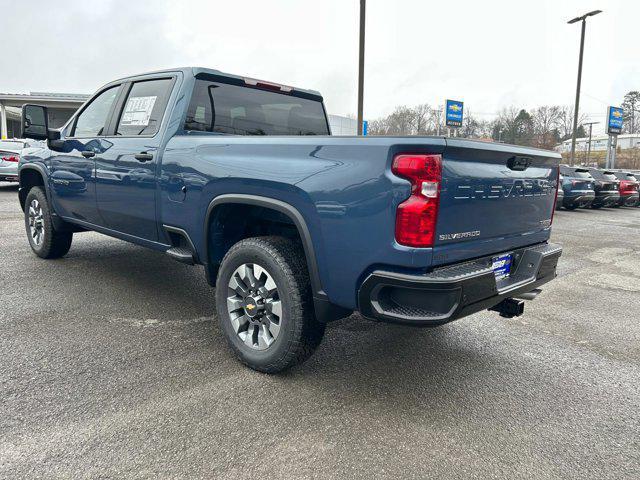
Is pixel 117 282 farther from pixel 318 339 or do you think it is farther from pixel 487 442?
pixel 487 442

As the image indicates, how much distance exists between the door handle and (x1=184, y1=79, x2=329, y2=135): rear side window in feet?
1.17

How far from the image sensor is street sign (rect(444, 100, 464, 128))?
2744cm

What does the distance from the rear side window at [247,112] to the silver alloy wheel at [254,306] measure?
136 cm

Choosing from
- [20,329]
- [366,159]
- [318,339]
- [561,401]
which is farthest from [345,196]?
[20,329]

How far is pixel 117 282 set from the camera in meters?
4.99

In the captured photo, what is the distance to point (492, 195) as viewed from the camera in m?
2.71

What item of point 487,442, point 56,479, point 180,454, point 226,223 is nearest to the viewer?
point 56,479

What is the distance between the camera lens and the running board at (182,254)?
358 cm

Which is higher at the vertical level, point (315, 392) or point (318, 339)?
point (318, 339)

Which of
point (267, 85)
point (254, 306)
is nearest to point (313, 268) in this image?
point (254, 306)

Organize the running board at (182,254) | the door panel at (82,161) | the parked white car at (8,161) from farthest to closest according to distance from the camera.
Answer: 1. the parked white car at (8,161)
2. the door panel at (82,161)
3. the running board at (182,254)

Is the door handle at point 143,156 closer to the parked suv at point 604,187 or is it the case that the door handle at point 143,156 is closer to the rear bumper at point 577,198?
the rear bumper at point 577,198

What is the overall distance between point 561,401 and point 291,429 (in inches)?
64.1

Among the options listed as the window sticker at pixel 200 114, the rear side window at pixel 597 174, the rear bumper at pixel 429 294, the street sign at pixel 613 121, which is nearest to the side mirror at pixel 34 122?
the window sticker at pixel 200 114
